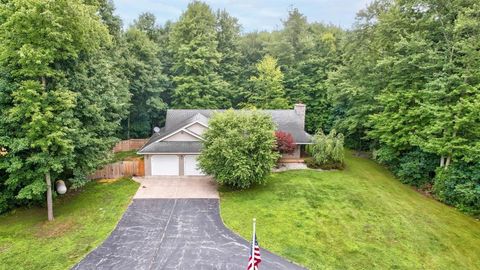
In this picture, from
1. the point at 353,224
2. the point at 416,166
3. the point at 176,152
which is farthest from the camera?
the point at 176,152

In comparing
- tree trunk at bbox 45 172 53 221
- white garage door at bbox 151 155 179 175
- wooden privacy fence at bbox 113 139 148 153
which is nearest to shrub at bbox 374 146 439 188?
white garage door at bbox 151 155 179 175

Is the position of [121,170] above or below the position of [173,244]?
above

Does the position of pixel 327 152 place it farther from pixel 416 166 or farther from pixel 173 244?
pixel 173 244

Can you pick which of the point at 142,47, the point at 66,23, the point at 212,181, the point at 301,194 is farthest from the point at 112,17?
the point at 301,194

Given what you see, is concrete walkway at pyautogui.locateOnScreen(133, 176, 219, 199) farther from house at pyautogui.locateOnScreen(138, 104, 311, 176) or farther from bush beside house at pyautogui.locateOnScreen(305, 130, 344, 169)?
bush beside house at pyautogui.locateOnScreen(305, 130, 344, 169)

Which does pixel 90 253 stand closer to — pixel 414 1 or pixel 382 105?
pixel 382 105

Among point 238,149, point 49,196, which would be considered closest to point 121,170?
point 49,196
